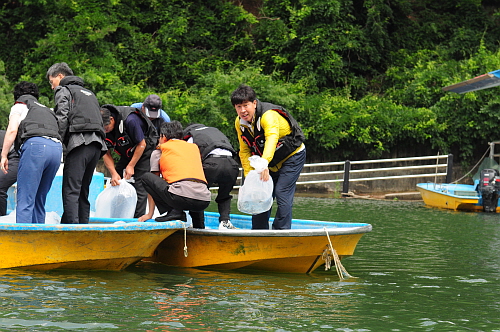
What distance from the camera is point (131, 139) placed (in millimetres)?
9078

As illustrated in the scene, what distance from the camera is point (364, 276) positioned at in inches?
317

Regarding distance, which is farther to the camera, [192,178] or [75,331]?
[192,178]

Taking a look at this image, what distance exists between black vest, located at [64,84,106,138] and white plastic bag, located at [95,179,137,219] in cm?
117

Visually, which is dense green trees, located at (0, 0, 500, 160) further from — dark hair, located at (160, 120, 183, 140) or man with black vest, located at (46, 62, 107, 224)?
dark hair, located at (160, 120, 183, 140)

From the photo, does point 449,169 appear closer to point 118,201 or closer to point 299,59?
point 299,59

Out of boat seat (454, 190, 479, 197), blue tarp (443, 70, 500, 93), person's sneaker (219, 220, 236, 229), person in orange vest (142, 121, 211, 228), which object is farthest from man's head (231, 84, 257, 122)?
boat seat (454, 190, 479, 197)

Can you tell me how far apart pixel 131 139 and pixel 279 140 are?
1995 mm

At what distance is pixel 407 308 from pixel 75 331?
2.81 m

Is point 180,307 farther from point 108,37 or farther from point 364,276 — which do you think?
point 108,37

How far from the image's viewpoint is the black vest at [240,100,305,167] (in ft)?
26.4

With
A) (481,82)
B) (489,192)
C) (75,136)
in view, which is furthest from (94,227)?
(481,82)

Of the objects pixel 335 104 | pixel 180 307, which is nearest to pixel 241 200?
pixel 180 307

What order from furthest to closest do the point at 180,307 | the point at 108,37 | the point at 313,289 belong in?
the point at 108,37 < the point at 313,289 < the point at 180,307

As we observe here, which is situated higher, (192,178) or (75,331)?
(192,178)
